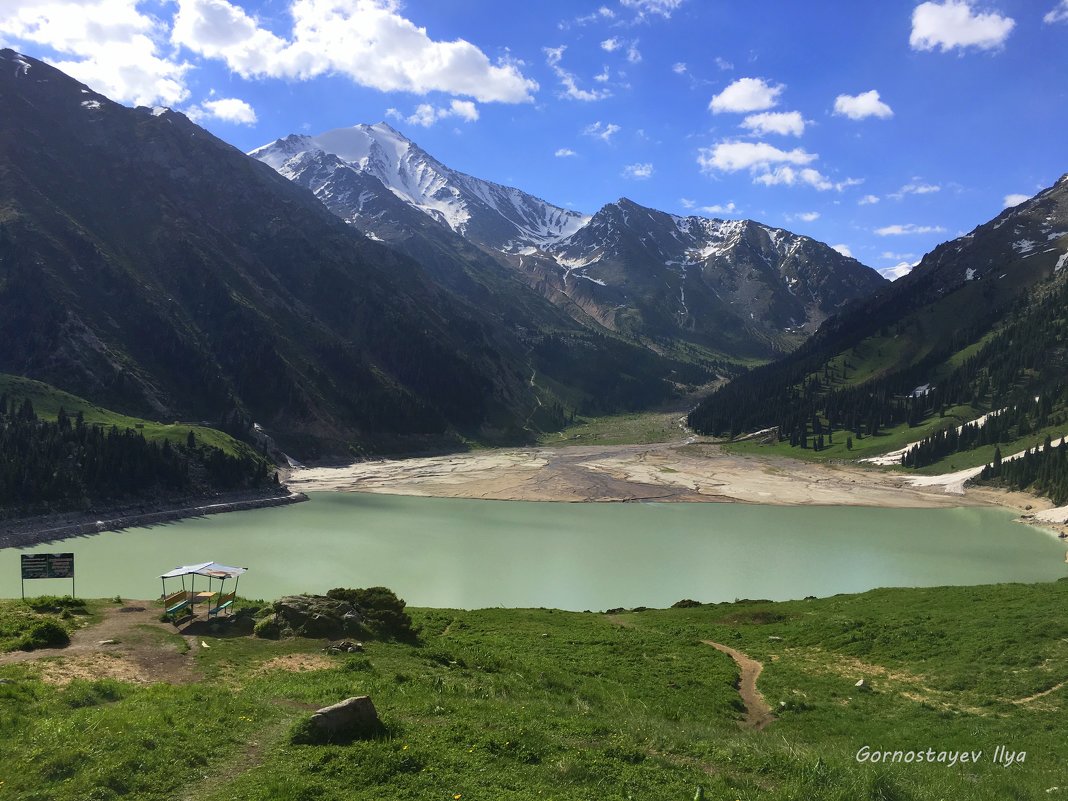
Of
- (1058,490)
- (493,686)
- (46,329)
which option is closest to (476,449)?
(46,329)

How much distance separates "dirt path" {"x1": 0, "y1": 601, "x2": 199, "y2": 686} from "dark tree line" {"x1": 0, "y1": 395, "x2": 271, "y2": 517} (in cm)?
7304

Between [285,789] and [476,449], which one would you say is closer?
[285,789]

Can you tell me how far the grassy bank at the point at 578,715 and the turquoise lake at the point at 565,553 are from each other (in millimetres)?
25499

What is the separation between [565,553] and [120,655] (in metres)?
55.7

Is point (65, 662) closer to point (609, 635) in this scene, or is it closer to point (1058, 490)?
point (609, 635)

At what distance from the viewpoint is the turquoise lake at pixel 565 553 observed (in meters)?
56.4

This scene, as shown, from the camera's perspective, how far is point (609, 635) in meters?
32.3

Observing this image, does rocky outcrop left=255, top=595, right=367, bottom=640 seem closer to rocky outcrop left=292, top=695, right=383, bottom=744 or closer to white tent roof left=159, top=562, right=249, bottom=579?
white tent roof left=159, top=562, right=249, bottom=579

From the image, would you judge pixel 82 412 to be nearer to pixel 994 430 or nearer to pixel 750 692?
pixel 750 692

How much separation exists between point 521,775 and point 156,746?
7.84 m

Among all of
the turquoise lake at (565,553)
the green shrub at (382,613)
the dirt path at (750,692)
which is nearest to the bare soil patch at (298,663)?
the green shrub at (382,613)

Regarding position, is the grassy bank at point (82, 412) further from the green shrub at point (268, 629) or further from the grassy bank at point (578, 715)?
the grassy bank at point (578, 715)

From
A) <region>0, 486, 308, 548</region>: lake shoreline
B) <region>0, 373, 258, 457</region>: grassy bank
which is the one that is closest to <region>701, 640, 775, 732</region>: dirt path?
<region>0, 486, 308, 548</region>: lake shoreline

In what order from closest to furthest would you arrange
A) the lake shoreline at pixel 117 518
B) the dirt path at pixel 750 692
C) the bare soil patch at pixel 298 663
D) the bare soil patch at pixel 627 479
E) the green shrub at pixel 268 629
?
the bare soil patch at pixel 298 663 < the dirt path at pixel 750 692 < the green shrub at pixel 268 629 < the lake shoreline at pixel 117 518 < the bare soil patch at pixel 627 479
